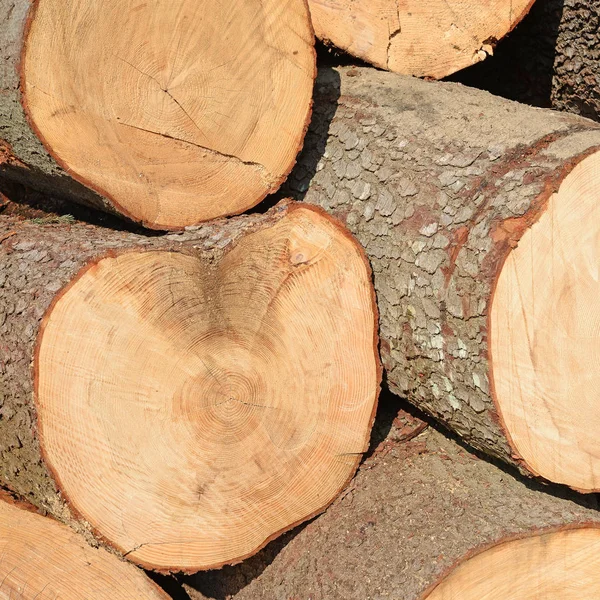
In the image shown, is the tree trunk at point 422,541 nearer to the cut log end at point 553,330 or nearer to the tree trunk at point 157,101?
the cut log end at point 553,330

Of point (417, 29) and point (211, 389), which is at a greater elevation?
point (417, 29)

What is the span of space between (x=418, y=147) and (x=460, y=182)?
0.70ft

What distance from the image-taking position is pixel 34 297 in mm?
1878

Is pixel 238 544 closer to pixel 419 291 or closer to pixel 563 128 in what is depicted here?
pixel 419 291

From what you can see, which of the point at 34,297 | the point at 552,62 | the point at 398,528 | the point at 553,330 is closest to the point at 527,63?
the point at 552,62

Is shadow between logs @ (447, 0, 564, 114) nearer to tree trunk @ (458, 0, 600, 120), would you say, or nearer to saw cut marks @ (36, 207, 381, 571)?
tree trunk @ (458, 0, 600, 120)

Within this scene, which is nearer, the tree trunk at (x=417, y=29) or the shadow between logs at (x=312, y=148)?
the shadow between logs at (x=312, y=148)

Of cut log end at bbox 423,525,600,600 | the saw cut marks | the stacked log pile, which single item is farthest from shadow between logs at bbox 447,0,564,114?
cut log end at bbox 423,525,600,600

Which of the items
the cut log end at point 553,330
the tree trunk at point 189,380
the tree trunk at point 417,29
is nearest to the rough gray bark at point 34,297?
the tree trunk at point 189,380

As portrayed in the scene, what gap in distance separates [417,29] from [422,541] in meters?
1.64

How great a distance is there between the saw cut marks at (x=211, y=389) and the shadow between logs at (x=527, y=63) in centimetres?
137

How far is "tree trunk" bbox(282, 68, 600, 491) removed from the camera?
6.18 feet

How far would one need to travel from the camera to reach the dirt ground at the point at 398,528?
196 centimetres

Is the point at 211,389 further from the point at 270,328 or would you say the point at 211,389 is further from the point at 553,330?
the point at 553,330
